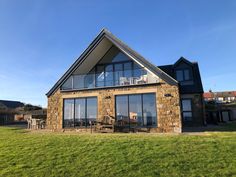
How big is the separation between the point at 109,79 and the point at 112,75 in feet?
1.40

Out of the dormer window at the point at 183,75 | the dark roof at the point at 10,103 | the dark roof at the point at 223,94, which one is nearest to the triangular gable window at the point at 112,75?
the dormer window at the point at 183,75

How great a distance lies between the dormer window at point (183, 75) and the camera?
71.6 ft

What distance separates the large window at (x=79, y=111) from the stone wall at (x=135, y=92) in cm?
43

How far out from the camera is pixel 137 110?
53.5 ft

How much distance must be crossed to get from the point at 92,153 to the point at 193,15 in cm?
1203

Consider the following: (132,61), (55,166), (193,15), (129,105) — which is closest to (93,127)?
(129,105)

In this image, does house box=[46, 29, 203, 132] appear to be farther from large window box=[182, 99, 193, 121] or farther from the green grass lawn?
the green grass lawn

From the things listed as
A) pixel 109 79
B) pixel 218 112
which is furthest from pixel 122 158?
pixel 218 112

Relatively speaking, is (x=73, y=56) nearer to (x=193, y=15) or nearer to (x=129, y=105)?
(x=129, y=105)

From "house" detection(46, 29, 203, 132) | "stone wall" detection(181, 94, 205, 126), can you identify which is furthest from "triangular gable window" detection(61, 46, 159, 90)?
"stone wall" detection(181, 94, 205, 126)

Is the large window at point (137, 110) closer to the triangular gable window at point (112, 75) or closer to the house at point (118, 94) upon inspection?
the house at point (118, 94)

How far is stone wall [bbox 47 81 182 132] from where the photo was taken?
49.9 feet

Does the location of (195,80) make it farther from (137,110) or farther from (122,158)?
(122,158)

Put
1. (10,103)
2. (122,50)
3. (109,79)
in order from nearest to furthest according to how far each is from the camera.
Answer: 1. (122,50)
2. (109,79)
3. (10,103)
